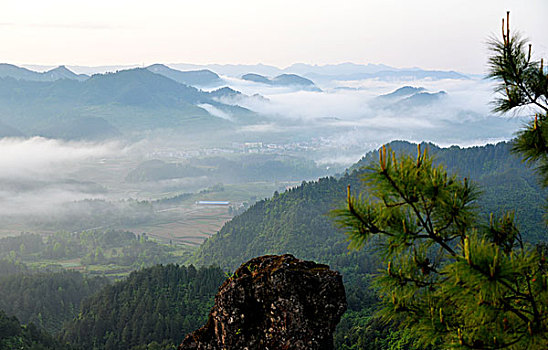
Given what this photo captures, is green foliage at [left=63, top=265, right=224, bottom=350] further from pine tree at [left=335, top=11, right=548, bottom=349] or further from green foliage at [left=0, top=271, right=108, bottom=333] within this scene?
pine tree at [left=335, top=11, right=548, bottom=349]

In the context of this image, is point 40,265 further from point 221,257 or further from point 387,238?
Answer: point 387,238

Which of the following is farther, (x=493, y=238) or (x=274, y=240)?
(x=274, y=240)

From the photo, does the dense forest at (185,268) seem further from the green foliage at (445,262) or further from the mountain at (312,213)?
the green foliage at (445,262)

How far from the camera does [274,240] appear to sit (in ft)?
279

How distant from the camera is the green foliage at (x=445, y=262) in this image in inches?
207

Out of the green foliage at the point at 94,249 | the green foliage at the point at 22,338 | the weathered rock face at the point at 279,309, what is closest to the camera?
the weathered rock face at the point at 279,309

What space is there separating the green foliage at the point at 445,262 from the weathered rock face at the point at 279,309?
1.38 meters

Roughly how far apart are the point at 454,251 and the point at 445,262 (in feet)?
1.21

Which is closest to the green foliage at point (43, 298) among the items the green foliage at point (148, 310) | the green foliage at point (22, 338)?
the green foliage at point (148, 310)

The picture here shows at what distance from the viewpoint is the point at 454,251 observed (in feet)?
21.6

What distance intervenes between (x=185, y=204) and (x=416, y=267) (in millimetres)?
180512

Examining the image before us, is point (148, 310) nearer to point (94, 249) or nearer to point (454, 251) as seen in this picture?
point (454, 251)

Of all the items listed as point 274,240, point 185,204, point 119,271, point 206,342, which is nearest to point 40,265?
point 119,271

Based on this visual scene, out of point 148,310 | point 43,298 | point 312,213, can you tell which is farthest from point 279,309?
point 312,213
